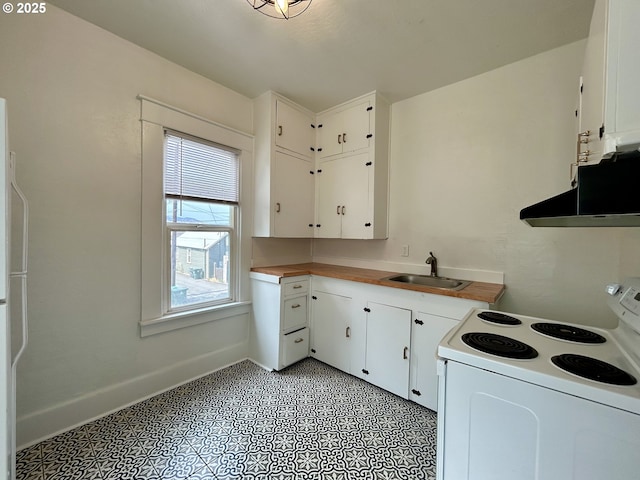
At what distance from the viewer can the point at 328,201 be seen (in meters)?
2.97

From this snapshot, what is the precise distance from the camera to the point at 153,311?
2.07 metres

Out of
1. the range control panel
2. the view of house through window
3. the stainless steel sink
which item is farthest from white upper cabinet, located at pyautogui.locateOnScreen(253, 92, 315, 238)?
the range control panel

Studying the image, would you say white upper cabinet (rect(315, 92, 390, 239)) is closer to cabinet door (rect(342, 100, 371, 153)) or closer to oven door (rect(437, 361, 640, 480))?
cabinet door (rect(342, 100, 371, 153))

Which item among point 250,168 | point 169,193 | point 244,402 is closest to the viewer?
point 244,402

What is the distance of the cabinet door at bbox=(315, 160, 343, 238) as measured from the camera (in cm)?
288

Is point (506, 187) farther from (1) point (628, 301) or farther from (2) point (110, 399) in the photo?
(2) point (110, 399)

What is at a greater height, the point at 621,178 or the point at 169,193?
the point at 169,193

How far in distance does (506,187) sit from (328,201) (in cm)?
167

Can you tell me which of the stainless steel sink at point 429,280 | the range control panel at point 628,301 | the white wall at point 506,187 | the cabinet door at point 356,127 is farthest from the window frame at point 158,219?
the range control panel at point 628,301

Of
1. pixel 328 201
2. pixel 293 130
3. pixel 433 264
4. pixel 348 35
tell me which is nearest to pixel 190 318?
pixel 328 201

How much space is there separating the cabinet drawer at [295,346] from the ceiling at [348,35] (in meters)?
2.43

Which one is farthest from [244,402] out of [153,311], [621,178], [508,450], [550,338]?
[621,178]

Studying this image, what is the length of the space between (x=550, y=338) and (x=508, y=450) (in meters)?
0.58

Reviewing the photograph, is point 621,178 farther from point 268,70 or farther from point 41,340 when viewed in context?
point 41,340
